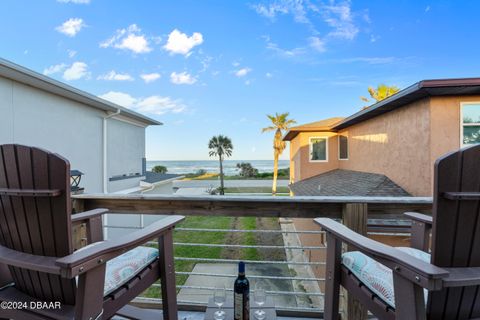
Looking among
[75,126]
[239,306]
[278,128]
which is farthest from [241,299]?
[278,128]

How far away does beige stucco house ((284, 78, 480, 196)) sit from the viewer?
4984mm

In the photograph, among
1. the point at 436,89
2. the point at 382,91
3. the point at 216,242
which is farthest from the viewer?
the point at 382,91

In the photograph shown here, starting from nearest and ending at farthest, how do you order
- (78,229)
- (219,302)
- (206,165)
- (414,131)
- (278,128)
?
(219,302) → (78,229) → (414,131) → (278,128) → (206,165)

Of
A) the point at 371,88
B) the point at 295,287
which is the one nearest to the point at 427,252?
the point at 295,287

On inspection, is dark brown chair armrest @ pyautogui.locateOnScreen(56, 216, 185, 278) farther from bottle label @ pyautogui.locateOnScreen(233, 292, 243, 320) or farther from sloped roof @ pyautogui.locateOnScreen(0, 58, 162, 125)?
sloped roof @ pyautogui.locateOnScreen(0, 58, 162, 125)

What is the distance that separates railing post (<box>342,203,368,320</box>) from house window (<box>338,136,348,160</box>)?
8.89 meters

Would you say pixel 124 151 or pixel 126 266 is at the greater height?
pixel 124 151

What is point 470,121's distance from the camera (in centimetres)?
504

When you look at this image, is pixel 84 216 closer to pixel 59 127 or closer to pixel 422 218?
pixel 422 218

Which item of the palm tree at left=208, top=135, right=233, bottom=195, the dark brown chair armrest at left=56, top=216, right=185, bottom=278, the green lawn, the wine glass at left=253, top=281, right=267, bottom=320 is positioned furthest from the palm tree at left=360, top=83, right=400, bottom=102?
the dark brown chair armrest at left=56, top=216, right=185, bottom=278

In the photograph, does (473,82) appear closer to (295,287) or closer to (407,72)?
(295,287)

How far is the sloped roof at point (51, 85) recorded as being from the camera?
3.66 m

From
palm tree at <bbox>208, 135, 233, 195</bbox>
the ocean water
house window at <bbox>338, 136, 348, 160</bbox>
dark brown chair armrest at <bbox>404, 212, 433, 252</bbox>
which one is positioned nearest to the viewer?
dark brown chair armrest at <bbox>404, 212, 433, 252</bbox>

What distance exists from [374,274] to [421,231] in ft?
1.84
